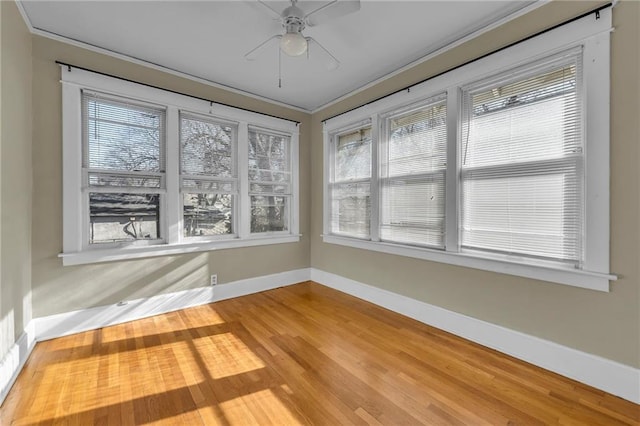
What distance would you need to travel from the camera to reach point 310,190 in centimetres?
450

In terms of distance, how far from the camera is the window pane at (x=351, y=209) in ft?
12.0

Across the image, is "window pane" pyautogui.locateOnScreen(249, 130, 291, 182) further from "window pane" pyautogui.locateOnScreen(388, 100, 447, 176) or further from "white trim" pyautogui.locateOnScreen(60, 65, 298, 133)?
"window pane" pyautogui.locateOnScreen(388, 100, 447, 176)

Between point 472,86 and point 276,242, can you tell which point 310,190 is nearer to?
point 276,242

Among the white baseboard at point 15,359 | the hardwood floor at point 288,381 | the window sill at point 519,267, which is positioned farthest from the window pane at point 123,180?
the window sill at point 519,267

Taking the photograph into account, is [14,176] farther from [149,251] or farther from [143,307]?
[143,307]

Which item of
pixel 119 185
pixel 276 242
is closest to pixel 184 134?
pixel 119 185

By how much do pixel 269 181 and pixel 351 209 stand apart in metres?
1.28

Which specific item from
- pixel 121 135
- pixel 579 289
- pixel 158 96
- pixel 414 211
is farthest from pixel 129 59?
pixel 579 289

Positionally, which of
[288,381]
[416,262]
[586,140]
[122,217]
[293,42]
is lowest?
[288,381]

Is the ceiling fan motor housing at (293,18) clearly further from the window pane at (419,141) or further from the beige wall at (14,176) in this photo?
the beige wall at (14,176)

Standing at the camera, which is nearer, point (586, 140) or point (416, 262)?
point (586, 140)

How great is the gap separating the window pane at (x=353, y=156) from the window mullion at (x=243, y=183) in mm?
1302

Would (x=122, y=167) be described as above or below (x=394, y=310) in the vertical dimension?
above

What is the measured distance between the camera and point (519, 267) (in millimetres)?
2186
